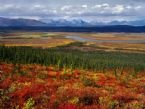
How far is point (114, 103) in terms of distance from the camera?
1623 centimetres

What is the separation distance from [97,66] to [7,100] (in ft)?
373

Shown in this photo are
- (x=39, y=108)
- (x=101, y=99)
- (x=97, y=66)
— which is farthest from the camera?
(x=97, y=66)

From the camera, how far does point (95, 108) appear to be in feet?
48.6

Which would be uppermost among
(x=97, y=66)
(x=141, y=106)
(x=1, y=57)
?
(x=141, y=106)

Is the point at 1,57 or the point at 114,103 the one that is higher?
the point at 114,103

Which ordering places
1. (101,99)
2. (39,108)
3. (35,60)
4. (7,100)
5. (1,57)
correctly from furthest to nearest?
(35,60) < (1,57) < (101,99) < (7,100) < (39,108)

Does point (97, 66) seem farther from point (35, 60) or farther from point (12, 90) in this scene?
point (12, 90)

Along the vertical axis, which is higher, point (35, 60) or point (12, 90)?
point (12, 90)

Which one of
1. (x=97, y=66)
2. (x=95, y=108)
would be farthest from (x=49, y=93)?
(x=97, y=66)

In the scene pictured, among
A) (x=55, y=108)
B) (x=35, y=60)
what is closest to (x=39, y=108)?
(x=55, y=108)

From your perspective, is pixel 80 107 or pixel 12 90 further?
pixel 12 90

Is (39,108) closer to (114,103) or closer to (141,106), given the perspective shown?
(114,103)

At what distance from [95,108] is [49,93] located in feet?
15.1

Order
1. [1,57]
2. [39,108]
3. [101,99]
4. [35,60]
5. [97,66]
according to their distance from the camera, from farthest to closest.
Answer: [97,66] → [35,60] → [1,57] → [101,99] → [39,108]
